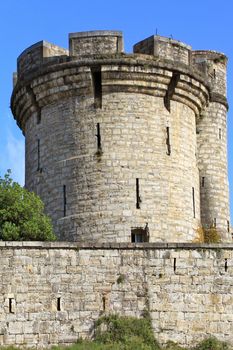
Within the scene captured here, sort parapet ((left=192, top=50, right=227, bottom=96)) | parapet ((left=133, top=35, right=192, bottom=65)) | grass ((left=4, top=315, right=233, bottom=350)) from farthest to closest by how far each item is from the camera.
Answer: parapet ((left=192, top=50, right=227, bottom=96)) → parapet ((left=133, top=35, right=192, bottom=65)) → grass ((left=4, top=315, right=233, bottom=350))

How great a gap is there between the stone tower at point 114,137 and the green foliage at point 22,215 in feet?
6.21

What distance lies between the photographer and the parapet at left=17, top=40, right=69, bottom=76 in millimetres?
32625

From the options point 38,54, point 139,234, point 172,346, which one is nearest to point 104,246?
point 172,346

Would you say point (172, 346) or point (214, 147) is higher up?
point (214, 147)

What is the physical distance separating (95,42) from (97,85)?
1314mm

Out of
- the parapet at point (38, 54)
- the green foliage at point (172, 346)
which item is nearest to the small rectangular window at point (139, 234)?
the green foliage at point (172, 346)

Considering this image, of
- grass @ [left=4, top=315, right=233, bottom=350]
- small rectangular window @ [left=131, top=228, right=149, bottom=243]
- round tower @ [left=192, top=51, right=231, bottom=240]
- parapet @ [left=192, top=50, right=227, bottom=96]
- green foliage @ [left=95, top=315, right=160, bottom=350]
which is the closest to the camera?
grass @ [left=4, top=315, right=233, bottom=350]

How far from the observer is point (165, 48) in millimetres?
32344

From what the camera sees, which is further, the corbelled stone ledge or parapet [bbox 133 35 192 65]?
parapet [bbox 133 35 192 65]

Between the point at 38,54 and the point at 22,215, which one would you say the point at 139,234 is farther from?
the point at 38,54

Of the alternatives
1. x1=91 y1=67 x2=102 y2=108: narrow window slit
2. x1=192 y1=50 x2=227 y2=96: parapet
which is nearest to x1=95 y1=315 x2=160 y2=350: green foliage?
x1=91 y1=67 x2=102 y2=108: narrow window slit

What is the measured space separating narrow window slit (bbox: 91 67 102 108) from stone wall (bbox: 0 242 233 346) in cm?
636

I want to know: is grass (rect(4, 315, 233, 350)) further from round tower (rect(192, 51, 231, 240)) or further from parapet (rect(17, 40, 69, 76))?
parapet (rect(17, 40, 69, 76))

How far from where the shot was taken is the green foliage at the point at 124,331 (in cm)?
2588
